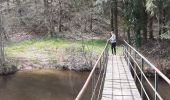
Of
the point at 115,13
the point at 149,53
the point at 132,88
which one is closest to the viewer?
the point at 132,88

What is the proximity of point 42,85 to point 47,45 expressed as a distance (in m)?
10.0

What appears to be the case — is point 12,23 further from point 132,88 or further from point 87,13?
point 132,88

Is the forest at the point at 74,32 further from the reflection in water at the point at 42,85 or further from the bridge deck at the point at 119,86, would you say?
the bridge deck at the point at 119,86

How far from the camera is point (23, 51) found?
33188 mm

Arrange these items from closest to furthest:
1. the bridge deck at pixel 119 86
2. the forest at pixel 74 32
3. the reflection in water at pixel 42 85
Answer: the bridge deck at pixel 119 86, the reflection in water at pixel 42 85, the forest at pixel 74 32

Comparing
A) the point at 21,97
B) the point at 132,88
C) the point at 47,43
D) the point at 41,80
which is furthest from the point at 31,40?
the point at 132,88

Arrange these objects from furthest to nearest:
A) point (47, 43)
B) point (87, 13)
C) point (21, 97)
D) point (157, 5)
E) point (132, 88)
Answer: point (87, 13)
point (47, 43)
point (157, 5)
point (21, 97)
point (132, 88)

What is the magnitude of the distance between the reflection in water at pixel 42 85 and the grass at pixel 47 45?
435cm

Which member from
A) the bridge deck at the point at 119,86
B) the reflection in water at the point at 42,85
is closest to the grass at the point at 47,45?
the reflection in water at the point at 42,85

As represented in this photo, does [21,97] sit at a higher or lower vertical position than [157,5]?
lower

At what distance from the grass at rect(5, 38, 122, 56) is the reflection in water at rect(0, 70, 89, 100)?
4.35 m

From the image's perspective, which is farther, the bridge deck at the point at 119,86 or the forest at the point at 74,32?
the forest at the point at 74,32

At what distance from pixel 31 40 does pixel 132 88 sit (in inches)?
1056

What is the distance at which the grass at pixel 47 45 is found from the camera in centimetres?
3274
